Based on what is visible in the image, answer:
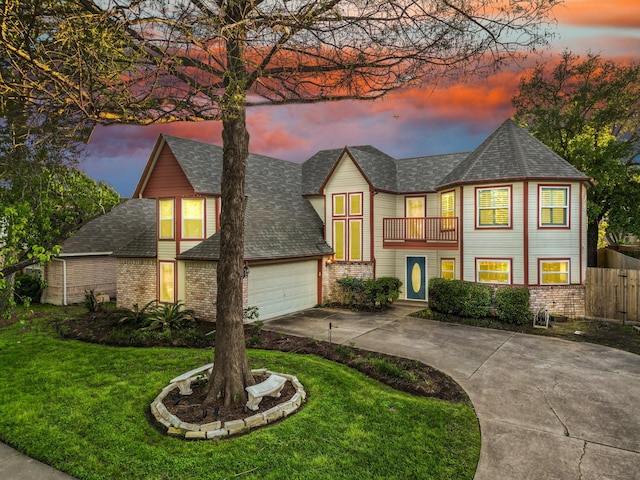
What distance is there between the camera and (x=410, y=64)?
6867mm

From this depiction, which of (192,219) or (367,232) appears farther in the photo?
(367,232)

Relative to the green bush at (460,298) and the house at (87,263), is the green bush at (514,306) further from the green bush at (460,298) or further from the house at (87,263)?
the house at (87,263)

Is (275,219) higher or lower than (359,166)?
lower

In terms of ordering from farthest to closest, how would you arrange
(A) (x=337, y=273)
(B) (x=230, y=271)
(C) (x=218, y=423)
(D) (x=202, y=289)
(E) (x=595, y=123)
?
1. (E) (x=595, y=123)
2. (A) (x=337, y=273)
3. (D) (x=202, y=289)
4. (B) (x=230, y=271)
5. (C) (x=218, y=423)

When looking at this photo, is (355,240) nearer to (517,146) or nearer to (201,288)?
(201,288)

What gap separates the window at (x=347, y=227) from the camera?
1842cm

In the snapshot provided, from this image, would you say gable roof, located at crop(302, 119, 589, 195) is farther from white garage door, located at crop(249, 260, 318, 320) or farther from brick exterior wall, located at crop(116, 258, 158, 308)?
brick exterior wall, located at crop(116, 258, 158, 308)

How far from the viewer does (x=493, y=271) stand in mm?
15570

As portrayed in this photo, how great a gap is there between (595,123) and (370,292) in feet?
60.0

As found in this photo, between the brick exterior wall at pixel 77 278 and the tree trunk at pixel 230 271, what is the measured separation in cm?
1690

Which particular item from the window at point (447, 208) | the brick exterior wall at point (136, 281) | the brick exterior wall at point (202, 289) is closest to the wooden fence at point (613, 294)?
the window at point (447, 208)

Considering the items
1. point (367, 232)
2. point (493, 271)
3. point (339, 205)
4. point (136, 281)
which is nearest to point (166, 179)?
point (136, 281)

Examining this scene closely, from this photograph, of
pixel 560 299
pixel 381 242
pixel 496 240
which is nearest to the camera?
pixel 560 299

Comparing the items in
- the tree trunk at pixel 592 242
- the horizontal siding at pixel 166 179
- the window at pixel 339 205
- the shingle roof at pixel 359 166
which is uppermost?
the shingle roof at pixel 359 166
